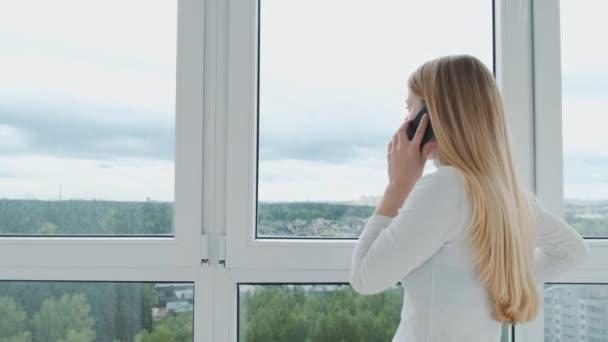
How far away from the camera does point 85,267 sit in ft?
4.68

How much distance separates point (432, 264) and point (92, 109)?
3.28 feet

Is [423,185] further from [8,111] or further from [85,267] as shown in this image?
[8,111]

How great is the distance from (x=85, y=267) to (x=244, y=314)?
44 centimetres

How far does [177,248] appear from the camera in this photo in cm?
142

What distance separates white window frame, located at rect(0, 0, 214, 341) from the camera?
4.66 ft

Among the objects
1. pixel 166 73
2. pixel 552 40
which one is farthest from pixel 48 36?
pixel 552 40

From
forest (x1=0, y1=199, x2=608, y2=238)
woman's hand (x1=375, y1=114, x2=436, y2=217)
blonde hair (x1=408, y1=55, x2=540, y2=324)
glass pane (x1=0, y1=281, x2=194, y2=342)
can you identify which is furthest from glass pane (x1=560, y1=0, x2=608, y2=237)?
glass pane (x1=0, y1=281, x2=194, y2=342)

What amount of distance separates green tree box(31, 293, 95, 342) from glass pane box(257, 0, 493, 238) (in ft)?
1.80

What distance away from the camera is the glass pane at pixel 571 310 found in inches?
57.9

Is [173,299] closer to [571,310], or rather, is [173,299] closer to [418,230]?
[418,230]

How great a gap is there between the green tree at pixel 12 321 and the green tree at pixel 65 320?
32 mm

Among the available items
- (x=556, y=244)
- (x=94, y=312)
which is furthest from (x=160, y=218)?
(x=556, y=244)

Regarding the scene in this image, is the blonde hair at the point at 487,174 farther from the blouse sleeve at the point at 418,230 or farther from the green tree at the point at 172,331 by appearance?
the green tree at the point at 172,331

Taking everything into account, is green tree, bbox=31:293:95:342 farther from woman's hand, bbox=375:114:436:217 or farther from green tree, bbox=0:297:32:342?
woman's hand, bbox=375:114:436:217
